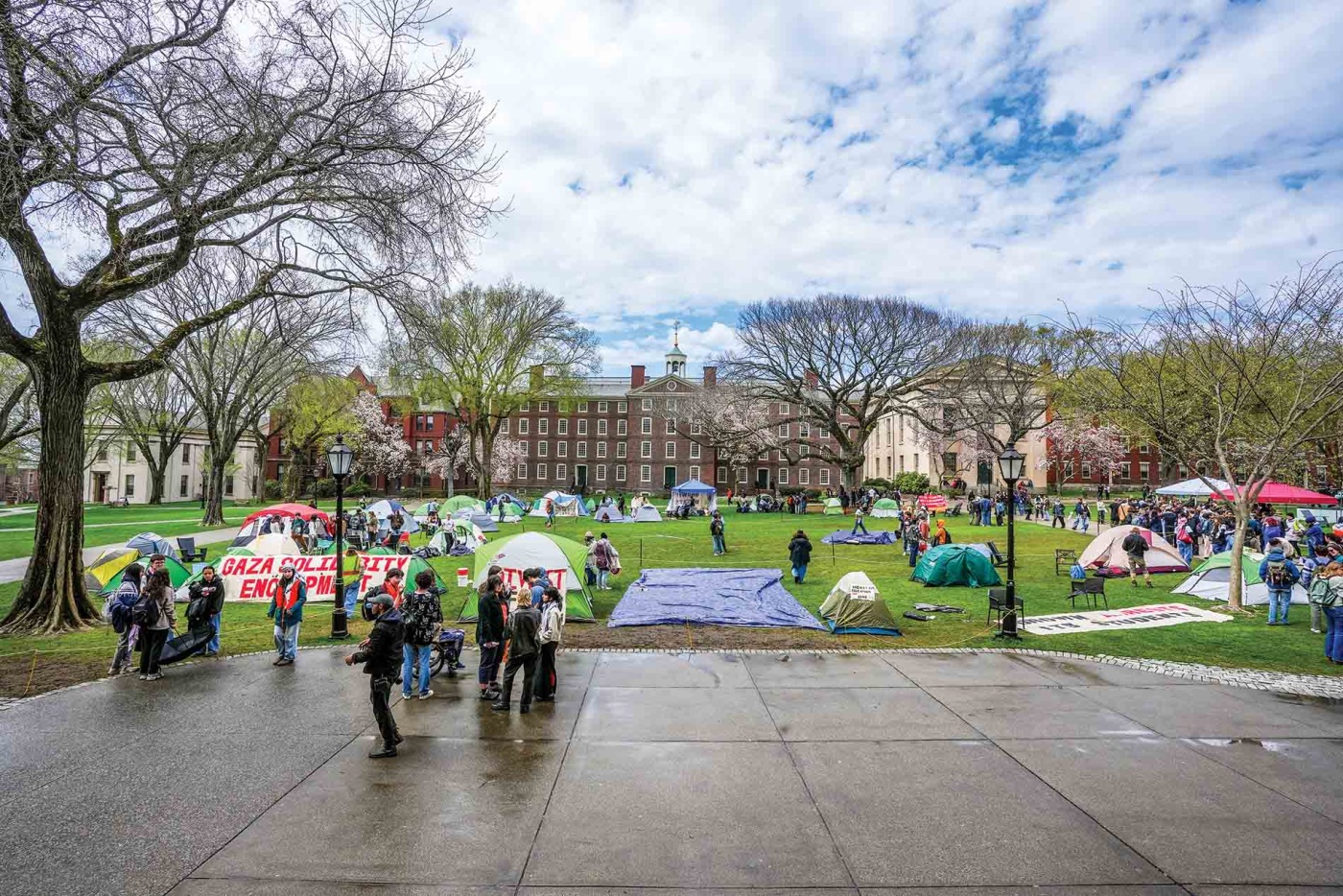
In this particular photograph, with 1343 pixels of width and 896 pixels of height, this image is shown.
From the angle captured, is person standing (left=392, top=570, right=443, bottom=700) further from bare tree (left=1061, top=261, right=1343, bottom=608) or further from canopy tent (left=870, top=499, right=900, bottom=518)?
canopy tent (left=870, top=499, right=900, bottom=518)

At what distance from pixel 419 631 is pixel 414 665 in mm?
502

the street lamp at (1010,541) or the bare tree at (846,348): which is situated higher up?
the bare tree at (846,348)

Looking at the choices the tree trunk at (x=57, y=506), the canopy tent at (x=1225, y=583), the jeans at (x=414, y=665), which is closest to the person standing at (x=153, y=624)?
the jeans at (x=414, y=665)

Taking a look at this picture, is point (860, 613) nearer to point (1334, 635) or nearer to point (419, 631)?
point (1334, 635)

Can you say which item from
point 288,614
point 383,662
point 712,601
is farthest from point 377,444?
point 383,662

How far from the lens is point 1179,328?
57.0ft

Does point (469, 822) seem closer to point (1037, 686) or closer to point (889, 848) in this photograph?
point (889, 848)

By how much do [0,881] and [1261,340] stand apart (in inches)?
892

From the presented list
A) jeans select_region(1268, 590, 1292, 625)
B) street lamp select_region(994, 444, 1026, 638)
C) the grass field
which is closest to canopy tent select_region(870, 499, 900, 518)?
the grass field

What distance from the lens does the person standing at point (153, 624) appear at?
9961mm

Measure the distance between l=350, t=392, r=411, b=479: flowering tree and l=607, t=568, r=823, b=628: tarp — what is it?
5547cm

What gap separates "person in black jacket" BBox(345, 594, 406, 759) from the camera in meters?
7.19

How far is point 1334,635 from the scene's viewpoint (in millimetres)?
11141

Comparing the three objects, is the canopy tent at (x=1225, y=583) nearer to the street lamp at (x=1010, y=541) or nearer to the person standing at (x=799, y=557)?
the street lamp at (x=1010, y=541)
